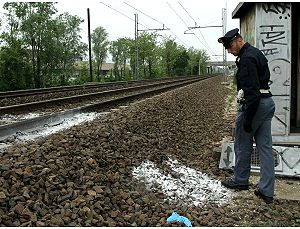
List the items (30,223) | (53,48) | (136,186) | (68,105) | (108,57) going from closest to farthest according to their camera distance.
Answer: (30,223) < (136,186) < (68,105) < (53,48) < (108,57)

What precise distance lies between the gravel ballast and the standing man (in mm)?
423

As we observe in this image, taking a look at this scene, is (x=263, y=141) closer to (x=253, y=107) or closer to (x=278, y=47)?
(x=253, y=107)

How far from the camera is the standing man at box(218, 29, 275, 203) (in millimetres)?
4121

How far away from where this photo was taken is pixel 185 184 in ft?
16.2

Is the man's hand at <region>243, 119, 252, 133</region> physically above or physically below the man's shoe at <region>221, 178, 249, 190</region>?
above

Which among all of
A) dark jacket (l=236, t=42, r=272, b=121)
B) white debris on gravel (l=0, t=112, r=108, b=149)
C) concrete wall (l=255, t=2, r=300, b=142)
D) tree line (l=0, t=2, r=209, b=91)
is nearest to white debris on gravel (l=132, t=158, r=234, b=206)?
dark jacket (l=236, t=42, r=272, b=121)

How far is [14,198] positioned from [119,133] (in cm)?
305

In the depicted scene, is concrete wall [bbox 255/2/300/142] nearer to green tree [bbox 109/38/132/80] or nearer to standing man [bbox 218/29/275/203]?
standing man [bbox 218/29/275/203]

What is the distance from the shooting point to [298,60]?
713cm

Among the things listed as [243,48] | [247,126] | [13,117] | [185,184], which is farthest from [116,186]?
[13,117]

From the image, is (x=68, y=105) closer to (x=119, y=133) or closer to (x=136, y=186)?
(x=119, y=133)

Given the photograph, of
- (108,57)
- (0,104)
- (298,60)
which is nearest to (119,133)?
(298,60)

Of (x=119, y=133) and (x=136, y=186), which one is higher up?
(x=119, y=133)

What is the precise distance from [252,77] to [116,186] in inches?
87.6
